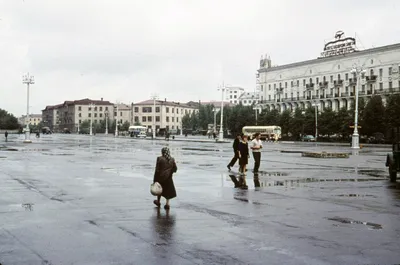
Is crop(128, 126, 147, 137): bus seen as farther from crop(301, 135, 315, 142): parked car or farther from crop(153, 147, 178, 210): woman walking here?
crop(153, 147, 178, 210): woman walking

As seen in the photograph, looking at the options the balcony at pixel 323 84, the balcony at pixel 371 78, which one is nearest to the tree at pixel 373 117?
the balcony at pixel 371 78

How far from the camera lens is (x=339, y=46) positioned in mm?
107625

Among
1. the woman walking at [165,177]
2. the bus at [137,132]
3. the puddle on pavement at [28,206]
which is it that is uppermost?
the bus at [137,132]

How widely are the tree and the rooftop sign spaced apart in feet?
112

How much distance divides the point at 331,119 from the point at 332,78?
29434 millimetres

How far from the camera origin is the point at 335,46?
4279 inches

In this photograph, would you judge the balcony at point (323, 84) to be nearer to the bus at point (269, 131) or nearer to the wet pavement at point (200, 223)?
the bus at point (269, 131)

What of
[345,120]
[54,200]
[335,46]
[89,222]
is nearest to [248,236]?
[89,222]

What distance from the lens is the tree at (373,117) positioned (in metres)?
71.8

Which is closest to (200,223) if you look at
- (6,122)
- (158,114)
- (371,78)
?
(371,78)

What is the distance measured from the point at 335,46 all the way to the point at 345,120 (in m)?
37.7

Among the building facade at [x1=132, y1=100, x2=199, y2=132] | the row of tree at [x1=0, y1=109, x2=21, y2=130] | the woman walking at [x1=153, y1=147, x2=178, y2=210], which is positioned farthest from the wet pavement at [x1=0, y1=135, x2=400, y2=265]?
the building facade at [x1=132, y1=100, x2=199, y2=132]

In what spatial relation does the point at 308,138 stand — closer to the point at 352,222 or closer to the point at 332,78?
the point at 332,78

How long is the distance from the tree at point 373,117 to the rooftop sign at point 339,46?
1346 inches
